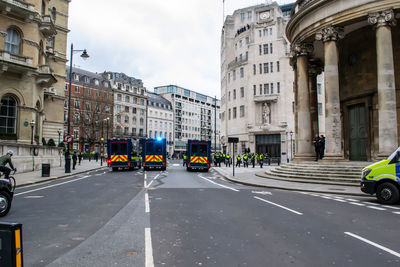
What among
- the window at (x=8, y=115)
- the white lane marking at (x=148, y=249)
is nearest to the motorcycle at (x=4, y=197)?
the white lane marking at (x=148, y=249)

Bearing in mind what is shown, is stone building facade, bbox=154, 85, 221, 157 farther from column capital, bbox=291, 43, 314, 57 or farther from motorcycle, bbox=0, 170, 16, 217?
motorcycle, bbox=0, 170, 16, 217

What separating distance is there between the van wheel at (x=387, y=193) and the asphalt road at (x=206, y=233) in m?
0.60

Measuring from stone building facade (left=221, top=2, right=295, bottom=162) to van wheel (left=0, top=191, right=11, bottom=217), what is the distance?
45649 millimetres

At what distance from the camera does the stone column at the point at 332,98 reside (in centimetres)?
1738

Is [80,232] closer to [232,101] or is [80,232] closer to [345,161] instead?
[345,161]

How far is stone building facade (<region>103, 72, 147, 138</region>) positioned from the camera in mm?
87000

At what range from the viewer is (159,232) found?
6.18 m

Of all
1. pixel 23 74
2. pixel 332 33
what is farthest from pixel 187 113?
pixel 332 33

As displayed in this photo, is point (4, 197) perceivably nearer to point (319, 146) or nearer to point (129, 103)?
point (319, 146)

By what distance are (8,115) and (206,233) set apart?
25688mm

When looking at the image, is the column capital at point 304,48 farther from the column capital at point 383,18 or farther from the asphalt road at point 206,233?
the asphalt road at point 206,233

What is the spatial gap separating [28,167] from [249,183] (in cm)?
1815

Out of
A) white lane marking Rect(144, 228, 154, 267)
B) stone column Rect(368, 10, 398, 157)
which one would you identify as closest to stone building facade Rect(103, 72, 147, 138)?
stone column Rect(368, 10, 398, 157)

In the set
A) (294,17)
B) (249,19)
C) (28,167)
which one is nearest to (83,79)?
(249,19)
